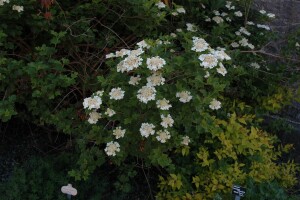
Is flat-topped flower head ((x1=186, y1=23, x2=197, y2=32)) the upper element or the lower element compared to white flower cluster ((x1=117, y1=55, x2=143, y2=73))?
lower

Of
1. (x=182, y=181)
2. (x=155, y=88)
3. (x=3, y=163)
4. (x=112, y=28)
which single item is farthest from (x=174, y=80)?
(x=3, y=163)

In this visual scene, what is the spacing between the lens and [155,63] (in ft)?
6.73

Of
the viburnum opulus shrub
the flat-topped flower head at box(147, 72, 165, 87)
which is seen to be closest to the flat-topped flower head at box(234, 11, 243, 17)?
the viburnum opulus shrub

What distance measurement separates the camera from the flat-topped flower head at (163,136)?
87.2 inches

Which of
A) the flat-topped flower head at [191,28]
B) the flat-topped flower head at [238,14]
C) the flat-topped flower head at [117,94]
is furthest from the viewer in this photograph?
the flat-topped flower head at [238,14]

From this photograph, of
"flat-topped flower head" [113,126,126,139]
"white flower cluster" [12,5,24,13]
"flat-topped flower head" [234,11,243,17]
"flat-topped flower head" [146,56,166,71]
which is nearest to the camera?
"flat-topped flower head" [146,56,166,71]

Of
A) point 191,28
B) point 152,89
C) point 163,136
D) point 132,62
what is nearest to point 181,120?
point 163,136

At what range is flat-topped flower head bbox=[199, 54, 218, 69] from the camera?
206 cm

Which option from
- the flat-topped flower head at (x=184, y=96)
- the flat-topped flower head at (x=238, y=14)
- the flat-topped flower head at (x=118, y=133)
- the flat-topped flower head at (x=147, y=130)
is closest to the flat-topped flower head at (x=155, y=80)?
the flat-topped flower head at (x=184, y=96)

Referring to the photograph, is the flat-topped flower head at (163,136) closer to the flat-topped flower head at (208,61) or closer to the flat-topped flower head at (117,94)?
the flat-topped flower head at (117,94)

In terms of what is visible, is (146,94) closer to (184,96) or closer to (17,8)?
(184,96)

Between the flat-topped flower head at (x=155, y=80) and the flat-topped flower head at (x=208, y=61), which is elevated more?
the flat-topped flower head at (x=208, y=61)

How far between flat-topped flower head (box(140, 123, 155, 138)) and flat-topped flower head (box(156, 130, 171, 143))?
0.18ft

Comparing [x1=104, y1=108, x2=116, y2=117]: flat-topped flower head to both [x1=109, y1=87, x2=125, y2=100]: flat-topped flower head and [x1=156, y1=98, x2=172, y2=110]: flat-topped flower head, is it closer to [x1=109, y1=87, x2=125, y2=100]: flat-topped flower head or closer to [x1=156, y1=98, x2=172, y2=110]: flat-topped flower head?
[x1=109, y1=87, x2=125, y2=100]: flat-topped flower head
